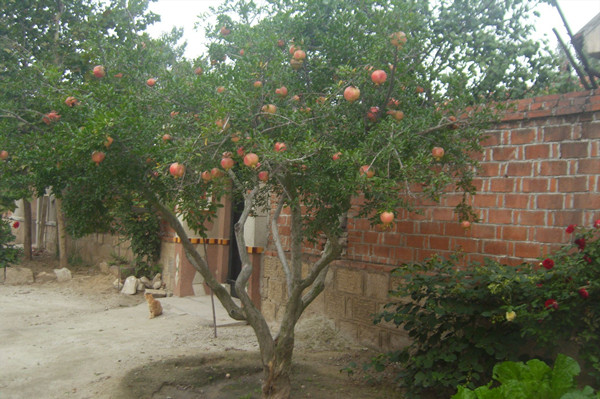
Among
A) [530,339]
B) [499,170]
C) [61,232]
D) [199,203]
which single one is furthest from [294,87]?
[61,232]

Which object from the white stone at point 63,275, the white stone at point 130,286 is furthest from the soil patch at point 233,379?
the white stone at point 63,275

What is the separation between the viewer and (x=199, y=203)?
3949 mm

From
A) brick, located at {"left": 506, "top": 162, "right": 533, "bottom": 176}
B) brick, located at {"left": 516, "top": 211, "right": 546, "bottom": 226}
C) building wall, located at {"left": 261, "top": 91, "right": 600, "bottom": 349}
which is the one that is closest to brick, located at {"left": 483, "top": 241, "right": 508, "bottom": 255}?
building wall, located at {"left": 261, "top": 91, "right": 600, "bottom": 349}

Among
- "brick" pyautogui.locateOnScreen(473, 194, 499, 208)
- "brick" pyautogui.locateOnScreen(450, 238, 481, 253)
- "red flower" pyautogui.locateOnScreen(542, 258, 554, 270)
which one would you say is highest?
"brick" pyautogui.locateOnScreen(473, 194, 499, 208)

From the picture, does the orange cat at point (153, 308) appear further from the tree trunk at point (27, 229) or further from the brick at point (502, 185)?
the tree trunk at point (27, 229)

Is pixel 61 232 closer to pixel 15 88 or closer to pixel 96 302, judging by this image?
pixel 96 302

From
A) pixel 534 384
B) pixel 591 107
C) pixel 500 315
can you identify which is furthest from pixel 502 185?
pixel 534 384

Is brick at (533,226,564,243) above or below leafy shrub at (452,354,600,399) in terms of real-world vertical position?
above

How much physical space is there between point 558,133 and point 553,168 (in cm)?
28

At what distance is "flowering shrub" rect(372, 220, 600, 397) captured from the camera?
11.2 feet

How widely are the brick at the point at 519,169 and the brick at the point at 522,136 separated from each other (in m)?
0.19

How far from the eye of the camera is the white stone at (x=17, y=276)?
1123 cm

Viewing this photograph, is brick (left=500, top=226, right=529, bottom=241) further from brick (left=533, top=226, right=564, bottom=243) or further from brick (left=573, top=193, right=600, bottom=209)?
brick (left=573, top=193, right=600, bottom=209)

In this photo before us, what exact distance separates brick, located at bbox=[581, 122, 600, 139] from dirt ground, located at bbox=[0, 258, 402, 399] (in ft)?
8.59
